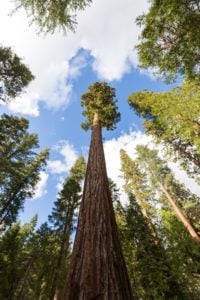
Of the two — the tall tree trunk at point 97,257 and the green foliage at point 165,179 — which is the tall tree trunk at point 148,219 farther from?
the tall tree trunk at point 97,257

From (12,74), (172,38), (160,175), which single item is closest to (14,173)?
(12,74)

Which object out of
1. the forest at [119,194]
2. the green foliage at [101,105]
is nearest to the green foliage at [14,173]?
the forest at [119,194]

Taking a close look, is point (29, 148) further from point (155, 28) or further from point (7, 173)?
point (155, 28)

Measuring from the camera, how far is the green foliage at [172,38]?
7.84m

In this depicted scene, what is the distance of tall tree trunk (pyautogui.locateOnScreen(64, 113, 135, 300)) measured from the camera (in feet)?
7.95

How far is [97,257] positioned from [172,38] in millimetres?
8935

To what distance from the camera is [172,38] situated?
891 cm

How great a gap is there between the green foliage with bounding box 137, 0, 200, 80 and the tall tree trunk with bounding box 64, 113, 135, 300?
6970mm

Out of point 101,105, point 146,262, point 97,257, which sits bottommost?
point 97,257

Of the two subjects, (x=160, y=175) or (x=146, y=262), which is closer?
(x=146, y=262)

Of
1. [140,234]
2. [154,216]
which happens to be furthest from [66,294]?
[154,216]

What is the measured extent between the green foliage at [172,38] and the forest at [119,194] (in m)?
0.04

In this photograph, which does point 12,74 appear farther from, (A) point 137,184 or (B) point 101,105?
(A) point 137,184

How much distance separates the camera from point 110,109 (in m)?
12.7
